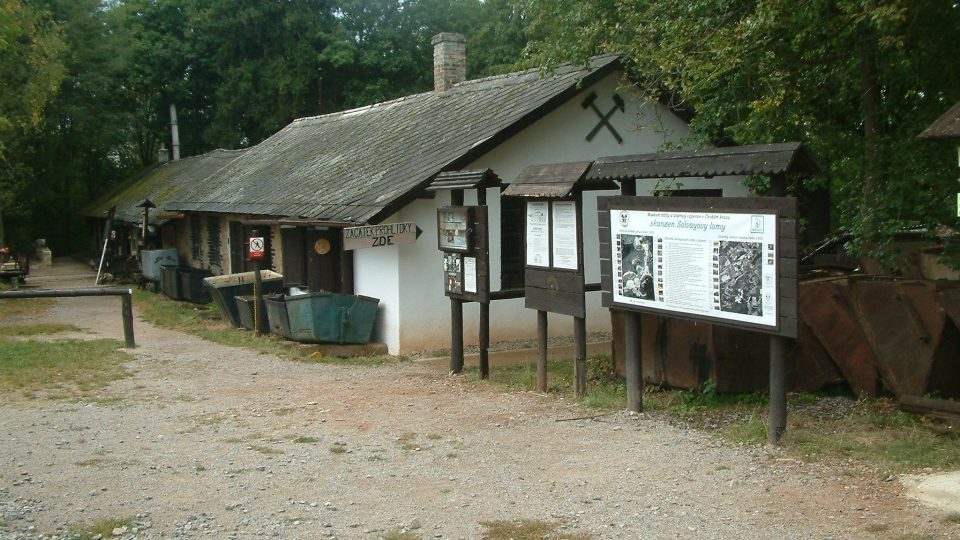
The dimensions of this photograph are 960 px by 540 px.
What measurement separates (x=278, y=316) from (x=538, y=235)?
606 centimetres

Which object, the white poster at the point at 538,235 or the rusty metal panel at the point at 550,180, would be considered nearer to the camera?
the rusty metal panel at the point at 550,180

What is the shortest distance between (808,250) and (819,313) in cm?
418

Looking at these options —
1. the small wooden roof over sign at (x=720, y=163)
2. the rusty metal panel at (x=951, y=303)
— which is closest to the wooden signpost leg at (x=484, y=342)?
the small wooden roof over sign at (x=720, y=163)

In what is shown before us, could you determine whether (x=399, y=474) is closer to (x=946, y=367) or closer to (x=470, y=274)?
(x=470, y=274)

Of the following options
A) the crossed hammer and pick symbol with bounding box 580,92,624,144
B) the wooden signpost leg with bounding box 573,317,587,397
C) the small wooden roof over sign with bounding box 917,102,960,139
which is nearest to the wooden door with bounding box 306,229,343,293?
the crossed hammer and pick symbol with bounding box 580,92,624,144

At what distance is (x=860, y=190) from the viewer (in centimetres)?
1095

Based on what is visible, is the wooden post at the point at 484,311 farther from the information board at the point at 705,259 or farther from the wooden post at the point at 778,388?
the wooden post at the point at 778,388

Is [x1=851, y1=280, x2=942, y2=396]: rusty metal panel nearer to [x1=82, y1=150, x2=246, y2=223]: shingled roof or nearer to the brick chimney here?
the brick chimney

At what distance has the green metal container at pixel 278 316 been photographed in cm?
1476

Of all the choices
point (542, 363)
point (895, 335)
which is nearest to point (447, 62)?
point (542, 363)

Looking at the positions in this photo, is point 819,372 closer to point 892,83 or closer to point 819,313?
point 819,313

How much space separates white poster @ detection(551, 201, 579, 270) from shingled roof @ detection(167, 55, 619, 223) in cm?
385

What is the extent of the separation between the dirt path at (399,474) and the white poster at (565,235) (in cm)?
147

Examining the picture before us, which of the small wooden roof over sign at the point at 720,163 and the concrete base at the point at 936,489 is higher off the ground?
the small wooden roof over sign at the point at 720,163
